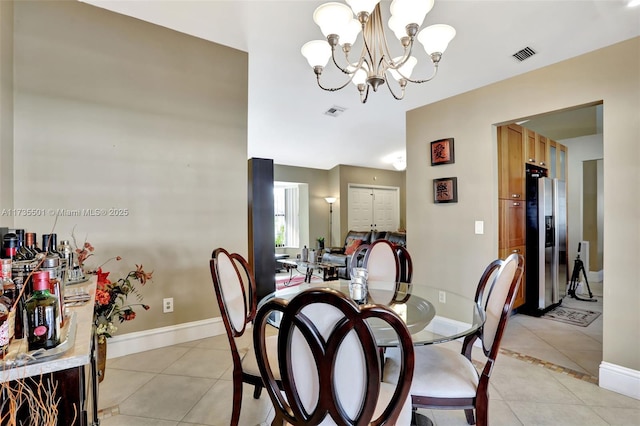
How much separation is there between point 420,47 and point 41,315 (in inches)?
121

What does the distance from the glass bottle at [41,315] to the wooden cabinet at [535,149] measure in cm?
441

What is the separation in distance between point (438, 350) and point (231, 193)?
7.60ft

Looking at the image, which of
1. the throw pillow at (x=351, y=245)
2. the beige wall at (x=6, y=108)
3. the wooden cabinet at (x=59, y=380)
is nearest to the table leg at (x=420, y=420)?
the wooden cabinet at (x=59, y=380)

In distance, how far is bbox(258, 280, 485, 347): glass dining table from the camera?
55.1 inches

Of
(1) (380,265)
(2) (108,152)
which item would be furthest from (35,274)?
(1) (380,265)

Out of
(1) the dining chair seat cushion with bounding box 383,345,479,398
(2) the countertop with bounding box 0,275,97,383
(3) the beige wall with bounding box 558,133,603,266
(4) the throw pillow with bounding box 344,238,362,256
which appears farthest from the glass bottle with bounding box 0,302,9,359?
(3) the beige wall with bounding box 558,133,603,266

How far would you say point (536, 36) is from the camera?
7.52ft

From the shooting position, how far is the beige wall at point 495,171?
211cm

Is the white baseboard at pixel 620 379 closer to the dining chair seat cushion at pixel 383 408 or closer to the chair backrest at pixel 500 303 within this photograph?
the chair backrest at pixel 500 303

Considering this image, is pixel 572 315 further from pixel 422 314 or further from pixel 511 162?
pixel 422 314

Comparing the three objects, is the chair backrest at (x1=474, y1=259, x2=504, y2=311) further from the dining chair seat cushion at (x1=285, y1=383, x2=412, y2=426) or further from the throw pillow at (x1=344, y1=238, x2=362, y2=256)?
the throw pillow at (x1=344, y1=238, x2=362, y2=256)

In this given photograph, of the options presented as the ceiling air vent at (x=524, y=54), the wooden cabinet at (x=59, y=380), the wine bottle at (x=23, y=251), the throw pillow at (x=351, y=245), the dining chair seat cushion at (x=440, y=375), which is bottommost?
the dining chair seat cushion at (x=440, y=375)

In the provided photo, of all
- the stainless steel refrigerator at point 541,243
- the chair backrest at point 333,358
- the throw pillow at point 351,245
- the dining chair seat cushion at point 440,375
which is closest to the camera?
the chair backrest at point 333,358

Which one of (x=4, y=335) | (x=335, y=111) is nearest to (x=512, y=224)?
(x=335, y=111)
